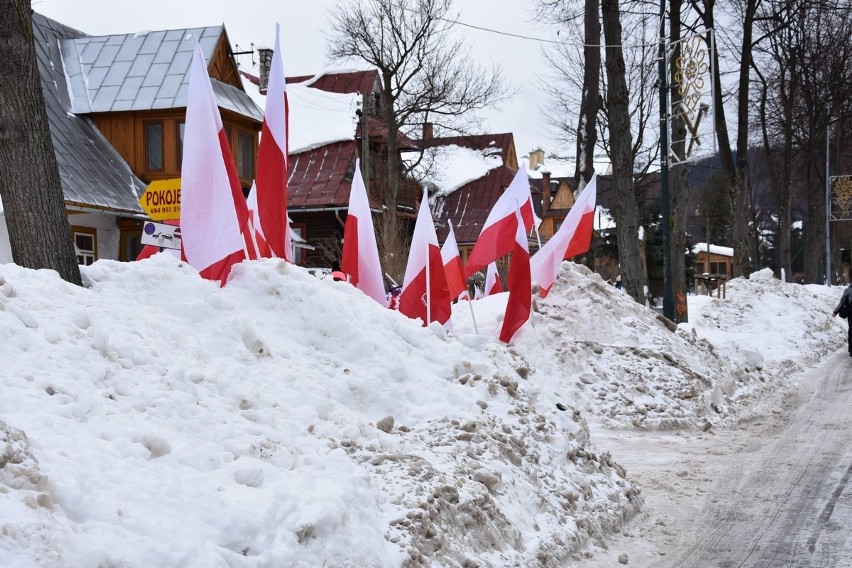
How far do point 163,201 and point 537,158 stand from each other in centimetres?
6528

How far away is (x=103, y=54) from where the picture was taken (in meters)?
23.6

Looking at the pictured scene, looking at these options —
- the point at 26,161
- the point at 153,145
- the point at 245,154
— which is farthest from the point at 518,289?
the point at 245,154

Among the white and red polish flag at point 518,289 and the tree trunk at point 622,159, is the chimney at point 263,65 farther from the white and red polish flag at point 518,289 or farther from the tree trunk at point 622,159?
the white and red polish flag at point 518,289

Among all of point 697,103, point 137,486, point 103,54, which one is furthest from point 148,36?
point 137,486

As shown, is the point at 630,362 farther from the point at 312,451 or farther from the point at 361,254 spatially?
the point at 312,451

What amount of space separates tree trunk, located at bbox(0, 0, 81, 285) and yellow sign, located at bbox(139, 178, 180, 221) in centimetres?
565

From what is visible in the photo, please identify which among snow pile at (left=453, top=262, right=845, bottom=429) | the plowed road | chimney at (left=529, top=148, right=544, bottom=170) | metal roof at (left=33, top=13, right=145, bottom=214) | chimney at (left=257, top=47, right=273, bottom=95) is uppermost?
chimney at (left=529, top=148, right=544, bottom=170)

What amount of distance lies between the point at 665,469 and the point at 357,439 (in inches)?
153

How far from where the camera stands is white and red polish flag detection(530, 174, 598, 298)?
1209cm

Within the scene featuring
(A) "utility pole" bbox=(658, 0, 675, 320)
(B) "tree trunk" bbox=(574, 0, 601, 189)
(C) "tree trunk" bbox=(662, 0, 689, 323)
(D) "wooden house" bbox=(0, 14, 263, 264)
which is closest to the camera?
(A) "utility pole" bbox=(658, 0, 675, 320)

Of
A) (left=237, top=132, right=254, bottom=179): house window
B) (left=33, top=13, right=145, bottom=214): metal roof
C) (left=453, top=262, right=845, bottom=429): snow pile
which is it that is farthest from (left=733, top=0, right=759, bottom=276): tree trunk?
(left=33, top=13, right=145, bottom=214): metal roof

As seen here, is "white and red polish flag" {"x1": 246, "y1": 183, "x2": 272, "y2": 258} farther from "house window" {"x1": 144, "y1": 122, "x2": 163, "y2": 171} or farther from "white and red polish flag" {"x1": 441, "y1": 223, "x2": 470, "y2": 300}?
"house window" {"x1": 144, "y1": 122, "x2": 163, "y2": 171}

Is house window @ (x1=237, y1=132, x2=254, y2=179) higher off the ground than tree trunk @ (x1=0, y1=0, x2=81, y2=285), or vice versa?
house window @ (x1=237, y1=132, x2=254, y2=179)

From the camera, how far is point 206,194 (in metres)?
6.94
